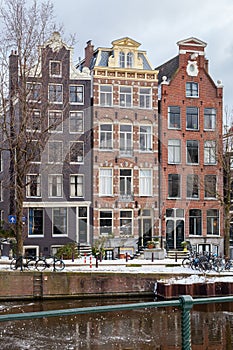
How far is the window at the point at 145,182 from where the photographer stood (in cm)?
3531

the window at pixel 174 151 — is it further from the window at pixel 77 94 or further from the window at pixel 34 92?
the window at pixel 34 92

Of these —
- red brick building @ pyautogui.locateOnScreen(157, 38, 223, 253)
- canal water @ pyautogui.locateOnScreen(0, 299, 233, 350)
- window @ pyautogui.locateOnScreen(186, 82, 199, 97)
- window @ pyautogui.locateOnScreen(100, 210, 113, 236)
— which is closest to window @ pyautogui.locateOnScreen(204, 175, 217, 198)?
red brick building @ pyautogui.locateOnScreen(157, 38, 223, 253)

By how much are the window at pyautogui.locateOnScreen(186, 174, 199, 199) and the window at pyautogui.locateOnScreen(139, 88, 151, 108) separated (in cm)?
586

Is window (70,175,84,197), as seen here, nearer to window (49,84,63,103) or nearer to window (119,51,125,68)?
window (49,84,63,103)

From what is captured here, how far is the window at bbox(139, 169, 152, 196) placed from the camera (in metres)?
35.3

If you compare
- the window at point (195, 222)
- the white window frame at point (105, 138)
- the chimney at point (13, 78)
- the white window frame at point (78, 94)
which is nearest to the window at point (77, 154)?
the white window frame at point (105, 138)

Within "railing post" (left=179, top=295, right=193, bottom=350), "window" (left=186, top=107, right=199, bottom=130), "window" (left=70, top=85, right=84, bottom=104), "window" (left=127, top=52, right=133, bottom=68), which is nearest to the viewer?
"railing post" (left=179, top=295, right=193, bottom=350)

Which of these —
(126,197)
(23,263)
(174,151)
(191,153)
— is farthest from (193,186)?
(23,263)

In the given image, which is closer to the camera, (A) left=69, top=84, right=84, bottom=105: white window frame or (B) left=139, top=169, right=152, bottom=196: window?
(A) left=69, top=84, right=84, bottom=105: white window frame

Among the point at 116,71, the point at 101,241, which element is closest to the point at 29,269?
the point at 101,241

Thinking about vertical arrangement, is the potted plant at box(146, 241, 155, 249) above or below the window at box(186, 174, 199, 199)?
below

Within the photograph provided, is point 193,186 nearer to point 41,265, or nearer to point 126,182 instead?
point 126,182

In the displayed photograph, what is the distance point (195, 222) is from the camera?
1426 inches

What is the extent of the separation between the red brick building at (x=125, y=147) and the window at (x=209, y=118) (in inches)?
151
